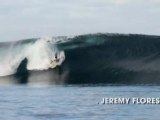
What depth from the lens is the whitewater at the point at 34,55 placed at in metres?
39.6

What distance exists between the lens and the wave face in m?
37.8

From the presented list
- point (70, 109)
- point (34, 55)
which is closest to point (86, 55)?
point (34, 55)

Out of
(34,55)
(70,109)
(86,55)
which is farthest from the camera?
(34,55)

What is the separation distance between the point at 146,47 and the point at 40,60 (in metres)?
6.41

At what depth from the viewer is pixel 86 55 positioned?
1576 inches

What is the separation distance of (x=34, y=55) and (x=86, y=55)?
3.21 meters

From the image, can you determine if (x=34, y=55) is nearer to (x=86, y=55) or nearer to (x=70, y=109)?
(x=86, y=55)

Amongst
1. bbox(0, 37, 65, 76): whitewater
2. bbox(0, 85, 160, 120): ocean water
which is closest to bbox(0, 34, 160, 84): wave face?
bbox(0, 37, 65, 76): whitewater

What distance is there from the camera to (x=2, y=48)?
42.8m

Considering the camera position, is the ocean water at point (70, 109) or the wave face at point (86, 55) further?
the wave face at point (86, 55)

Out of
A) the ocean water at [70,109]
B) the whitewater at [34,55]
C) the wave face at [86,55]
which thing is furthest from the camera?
the whitewater at [34,55]

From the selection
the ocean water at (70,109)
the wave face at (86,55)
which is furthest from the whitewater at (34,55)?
the ocean water at (70,109)

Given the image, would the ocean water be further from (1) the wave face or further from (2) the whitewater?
(2) the whitewater

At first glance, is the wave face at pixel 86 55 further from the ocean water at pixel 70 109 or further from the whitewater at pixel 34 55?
the ocean water at pixel 70 109
